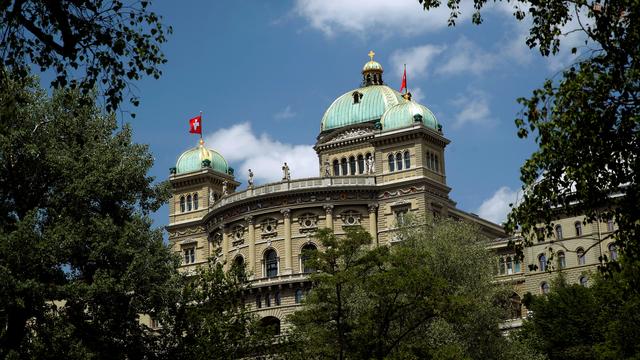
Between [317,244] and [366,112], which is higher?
[366,112]

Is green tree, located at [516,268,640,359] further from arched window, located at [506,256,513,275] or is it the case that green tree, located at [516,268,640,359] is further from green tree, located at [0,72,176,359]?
green tree, located at [0,72,176,359]

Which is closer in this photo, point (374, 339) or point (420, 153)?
point (374, 339)

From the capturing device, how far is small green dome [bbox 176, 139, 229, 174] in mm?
119312

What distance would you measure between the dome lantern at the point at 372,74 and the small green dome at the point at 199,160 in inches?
737

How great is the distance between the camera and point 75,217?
155ft

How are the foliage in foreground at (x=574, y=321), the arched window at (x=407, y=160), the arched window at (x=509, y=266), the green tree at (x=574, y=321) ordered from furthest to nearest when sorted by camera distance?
the arched window at (x=407, y=160), the arched window at (x=509, y=266), the green tree at (x=574, y=321), the foliage in foreground at (x=574, y=321)

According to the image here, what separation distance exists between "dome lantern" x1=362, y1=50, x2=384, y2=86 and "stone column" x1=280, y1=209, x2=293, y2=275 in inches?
994

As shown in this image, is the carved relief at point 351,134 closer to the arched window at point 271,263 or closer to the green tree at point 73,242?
the arched window at point 271,263

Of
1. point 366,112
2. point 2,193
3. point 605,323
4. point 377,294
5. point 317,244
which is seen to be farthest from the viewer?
point 366,112

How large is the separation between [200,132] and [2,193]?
7484cm

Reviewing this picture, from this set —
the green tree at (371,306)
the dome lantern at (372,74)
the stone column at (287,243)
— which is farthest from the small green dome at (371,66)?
the green tree at (371,306)

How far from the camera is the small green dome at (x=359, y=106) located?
375 feet

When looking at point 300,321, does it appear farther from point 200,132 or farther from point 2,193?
point 200,132

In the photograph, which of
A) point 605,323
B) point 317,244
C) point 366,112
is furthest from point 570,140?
point 366,112
